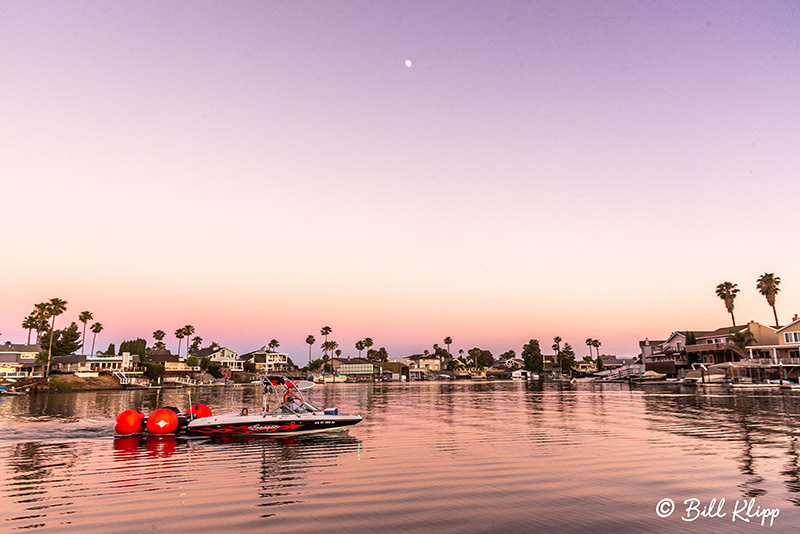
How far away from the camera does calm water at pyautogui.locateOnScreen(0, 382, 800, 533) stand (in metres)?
12.7

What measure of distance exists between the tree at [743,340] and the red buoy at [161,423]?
4115 inches

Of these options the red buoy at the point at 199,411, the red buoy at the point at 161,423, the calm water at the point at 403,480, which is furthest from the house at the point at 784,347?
the red buoy at the point at 161,423

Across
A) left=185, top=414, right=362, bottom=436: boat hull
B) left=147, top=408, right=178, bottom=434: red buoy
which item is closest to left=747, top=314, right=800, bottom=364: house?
left=185, top=414, right=362, bottom=436: boat hull

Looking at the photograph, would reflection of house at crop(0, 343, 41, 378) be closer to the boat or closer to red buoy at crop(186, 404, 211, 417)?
the boat

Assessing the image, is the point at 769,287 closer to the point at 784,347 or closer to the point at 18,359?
the point at 784,347

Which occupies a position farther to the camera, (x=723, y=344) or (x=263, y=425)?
(x=723, y=344)

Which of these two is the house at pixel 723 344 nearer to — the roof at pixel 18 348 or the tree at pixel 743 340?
the tree at pixel 743 340

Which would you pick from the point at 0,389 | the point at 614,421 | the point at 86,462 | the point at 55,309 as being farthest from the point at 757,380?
the point at 55,309

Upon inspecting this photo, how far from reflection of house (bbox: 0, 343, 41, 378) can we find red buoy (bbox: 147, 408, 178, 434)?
4188 inches

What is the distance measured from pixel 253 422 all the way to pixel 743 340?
335ft

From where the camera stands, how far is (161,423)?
28.7 metres

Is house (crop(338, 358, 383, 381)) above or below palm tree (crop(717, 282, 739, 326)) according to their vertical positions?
below
